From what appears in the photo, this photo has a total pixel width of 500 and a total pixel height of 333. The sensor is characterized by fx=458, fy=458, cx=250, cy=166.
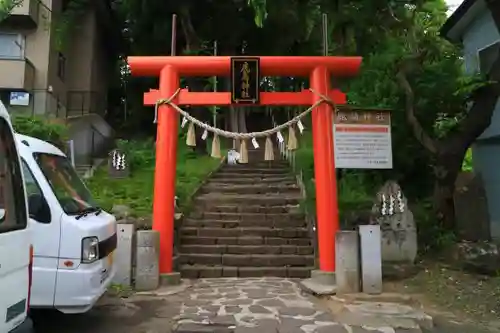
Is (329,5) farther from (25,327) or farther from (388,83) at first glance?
(25,327)

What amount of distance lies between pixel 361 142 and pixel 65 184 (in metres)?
4.92

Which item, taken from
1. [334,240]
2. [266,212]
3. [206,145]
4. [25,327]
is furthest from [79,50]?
[25,327]

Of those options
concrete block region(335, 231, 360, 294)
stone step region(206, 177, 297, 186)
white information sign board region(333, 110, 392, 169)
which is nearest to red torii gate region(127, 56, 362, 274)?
white information sign board region(333, 110, 392, 169)

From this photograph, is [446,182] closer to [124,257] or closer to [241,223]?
[241,223]

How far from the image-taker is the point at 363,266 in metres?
7.37

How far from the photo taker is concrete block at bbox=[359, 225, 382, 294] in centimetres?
734

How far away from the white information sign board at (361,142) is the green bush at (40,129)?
277 inches

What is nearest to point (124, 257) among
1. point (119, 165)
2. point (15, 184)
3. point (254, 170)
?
point (15, 184)

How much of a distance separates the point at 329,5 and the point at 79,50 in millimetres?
14691

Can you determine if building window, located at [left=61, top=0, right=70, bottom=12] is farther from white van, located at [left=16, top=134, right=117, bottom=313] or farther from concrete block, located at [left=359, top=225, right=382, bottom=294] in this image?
concrete block, located at [left=359, top=225, right=382, bottom=294]

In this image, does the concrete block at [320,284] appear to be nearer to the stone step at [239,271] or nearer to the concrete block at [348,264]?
the concrete block at [348,264]

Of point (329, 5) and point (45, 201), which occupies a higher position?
point (329, 5)

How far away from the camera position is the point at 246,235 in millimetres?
10336

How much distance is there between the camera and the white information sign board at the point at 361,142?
8.01m
